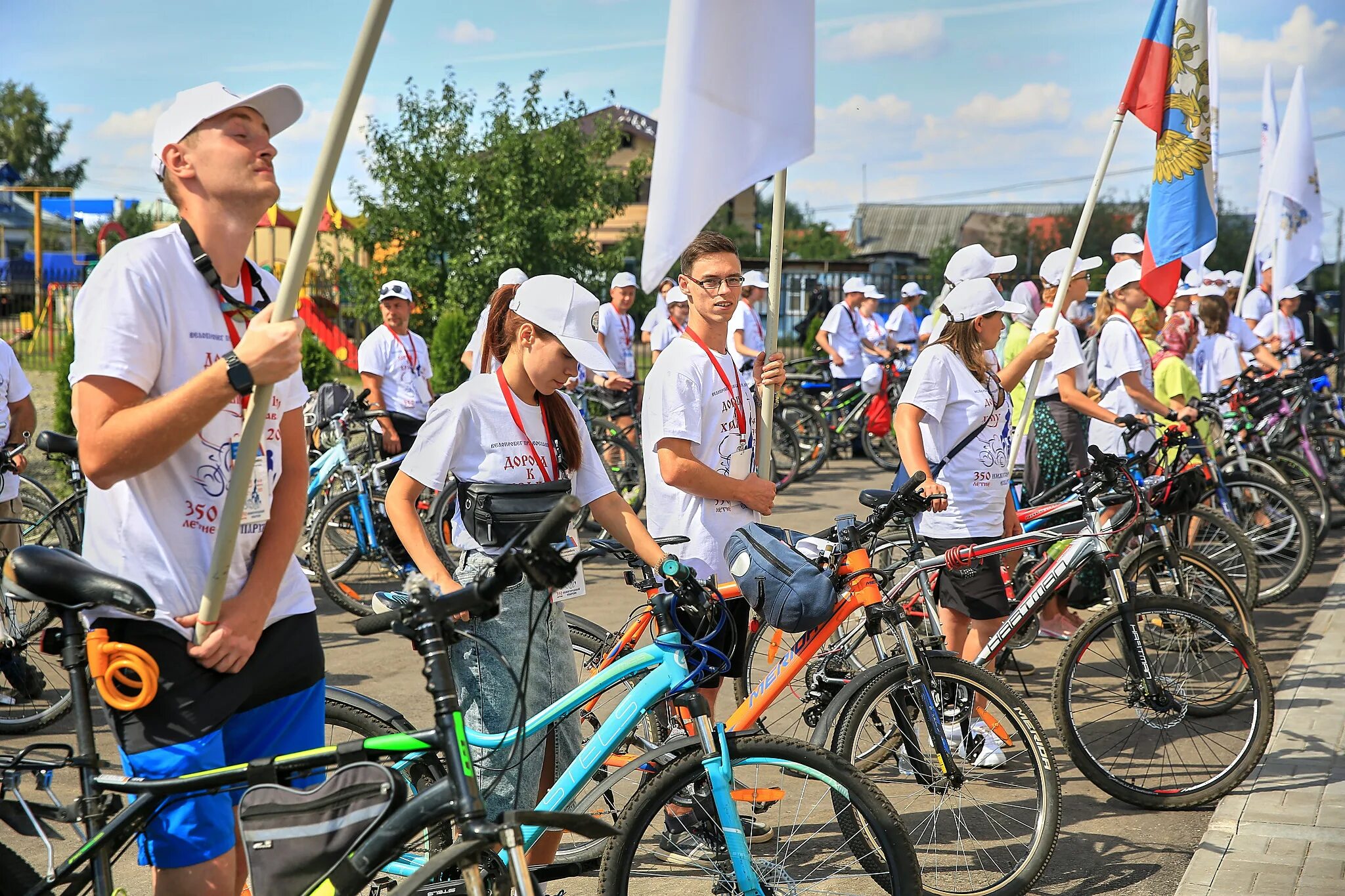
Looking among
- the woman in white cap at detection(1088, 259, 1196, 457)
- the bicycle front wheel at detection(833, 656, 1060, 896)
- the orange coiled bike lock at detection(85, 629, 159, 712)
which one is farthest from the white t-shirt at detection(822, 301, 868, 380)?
the orange coiled bike lock at detection(85, 629, 159, 712)

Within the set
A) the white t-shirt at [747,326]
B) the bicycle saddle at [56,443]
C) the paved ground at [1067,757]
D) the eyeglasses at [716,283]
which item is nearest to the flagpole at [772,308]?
the eyeglasses at [716,283]

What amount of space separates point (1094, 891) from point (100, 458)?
334cm

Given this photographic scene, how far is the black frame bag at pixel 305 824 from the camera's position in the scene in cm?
238

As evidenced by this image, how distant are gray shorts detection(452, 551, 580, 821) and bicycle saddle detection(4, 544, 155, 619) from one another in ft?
3.54

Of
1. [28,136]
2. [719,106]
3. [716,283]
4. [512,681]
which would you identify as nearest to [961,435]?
[716,283]

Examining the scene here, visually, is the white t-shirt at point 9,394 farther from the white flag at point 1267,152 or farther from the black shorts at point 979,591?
the white flag at point 1267,152

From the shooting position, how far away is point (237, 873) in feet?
8.49

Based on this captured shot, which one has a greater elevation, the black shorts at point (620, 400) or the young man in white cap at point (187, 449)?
the young man in white cap at point (187, 449)

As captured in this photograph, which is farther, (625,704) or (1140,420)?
(1140,420)

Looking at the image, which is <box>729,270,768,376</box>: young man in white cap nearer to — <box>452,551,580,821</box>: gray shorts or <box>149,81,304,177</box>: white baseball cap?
<box>452,551,580,821</box>: gray shorts

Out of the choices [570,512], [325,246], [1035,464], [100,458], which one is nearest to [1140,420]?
[1035,464]

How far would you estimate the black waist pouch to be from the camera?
3562mm

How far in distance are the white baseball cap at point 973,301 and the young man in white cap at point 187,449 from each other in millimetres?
3278

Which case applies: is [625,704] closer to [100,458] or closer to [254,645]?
[254,645]
